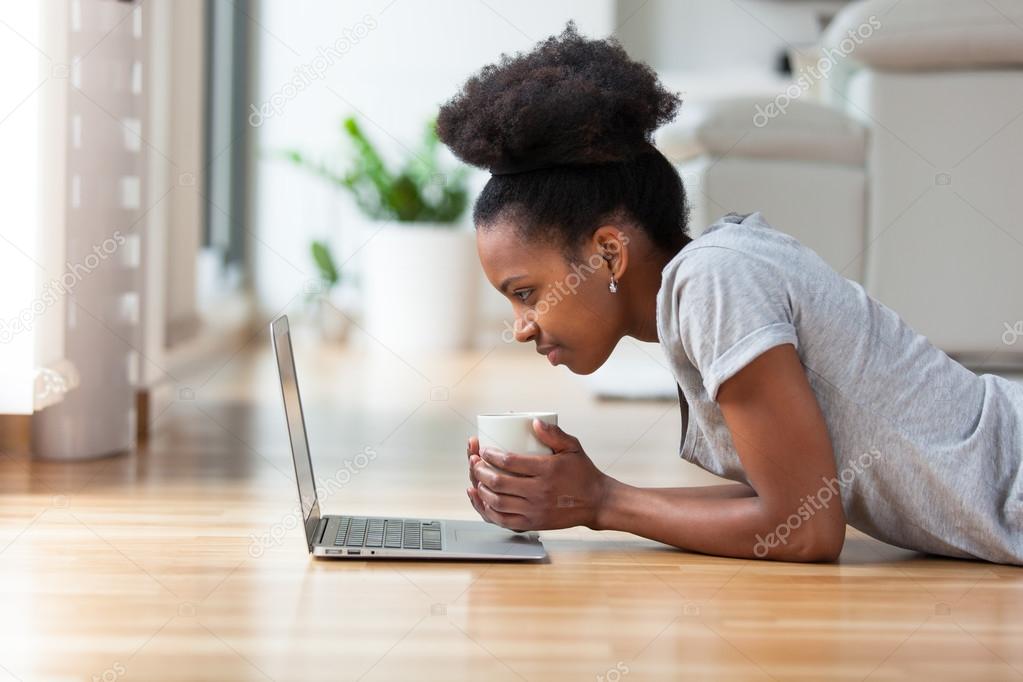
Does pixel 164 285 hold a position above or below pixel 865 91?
below

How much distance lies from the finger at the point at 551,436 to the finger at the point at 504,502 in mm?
71

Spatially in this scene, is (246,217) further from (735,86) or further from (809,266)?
(809,266)

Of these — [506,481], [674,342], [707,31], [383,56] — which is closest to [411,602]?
[506,481]

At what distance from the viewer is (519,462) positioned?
51.9 inches

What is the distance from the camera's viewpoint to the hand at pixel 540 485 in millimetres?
1326

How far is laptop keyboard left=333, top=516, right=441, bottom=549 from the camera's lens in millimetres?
1402

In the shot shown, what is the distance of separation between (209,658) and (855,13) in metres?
2.13

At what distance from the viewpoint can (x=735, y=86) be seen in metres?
5.46

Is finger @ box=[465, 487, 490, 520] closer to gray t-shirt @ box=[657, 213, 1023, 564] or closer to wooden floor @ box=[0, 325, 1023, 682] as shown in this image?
wooden floor @ box=[0, 325, 1023, 682]

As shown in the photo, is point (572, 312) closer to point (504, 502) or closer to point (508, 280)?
point (508, 280)

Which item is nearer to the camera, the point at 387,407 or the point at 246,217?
the point at 387,407

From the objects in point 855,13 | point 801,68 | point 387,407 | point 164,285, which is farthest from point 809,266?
point 801,68

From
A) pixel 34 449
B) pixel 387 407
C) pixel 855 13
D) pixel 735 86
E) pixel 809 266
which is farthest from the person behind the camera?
pixel 735 86

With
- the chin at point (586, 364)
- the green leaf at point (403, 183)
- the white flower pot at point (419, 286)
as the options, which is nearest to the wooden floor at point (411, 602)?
the chin at point (586, 364)
